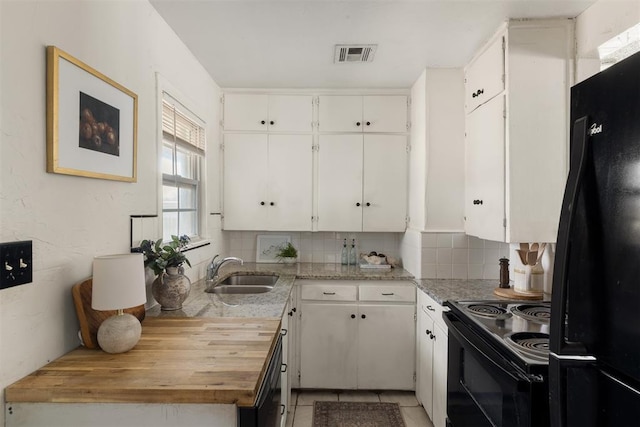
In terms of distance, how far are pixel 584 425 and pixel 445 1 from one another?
72.9 inches

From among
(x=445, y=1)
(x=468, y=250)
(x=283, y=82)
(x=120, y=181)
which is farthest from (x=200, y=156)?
(x=468, y=250)

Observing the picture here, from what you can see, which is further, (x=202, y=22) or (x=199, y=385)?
(x=202, y=22)

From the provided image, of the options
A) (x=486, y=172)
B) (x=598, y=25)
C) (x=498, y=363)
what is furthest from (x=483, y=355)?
(x=598, y=25)

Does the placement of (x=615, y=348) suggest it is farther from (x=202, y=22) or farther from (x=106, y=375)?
(x=202, y=22)

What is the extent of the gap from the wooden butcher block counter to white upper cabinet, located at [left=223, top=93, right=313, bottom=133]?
6.77ft

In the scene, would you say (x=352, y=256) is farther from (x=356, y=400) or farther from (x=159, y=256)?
(x=159, y=256)

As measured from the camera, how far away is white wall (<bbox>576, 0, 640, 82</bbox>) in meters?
1.63

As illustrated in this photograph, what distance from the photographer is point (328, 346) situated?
2822mm

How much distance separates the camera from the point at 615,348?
702 millimetres

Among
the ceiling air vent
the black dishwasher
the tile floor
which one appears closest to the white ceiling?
the ceiling air vent

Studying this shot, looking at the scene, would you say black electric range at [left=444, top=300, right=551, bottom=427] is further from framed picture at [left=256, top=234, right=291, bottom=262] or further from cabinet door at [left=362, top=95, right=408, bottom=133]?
framed picture at [left=256, top=234, right=291, bottom=262]

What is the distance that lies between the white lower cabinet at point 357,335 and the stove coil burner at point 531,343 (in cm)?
131

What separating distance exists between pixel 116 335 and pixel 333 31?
1.89m

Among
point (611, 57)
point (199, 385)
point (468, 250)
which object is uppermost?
point (611, 57)
